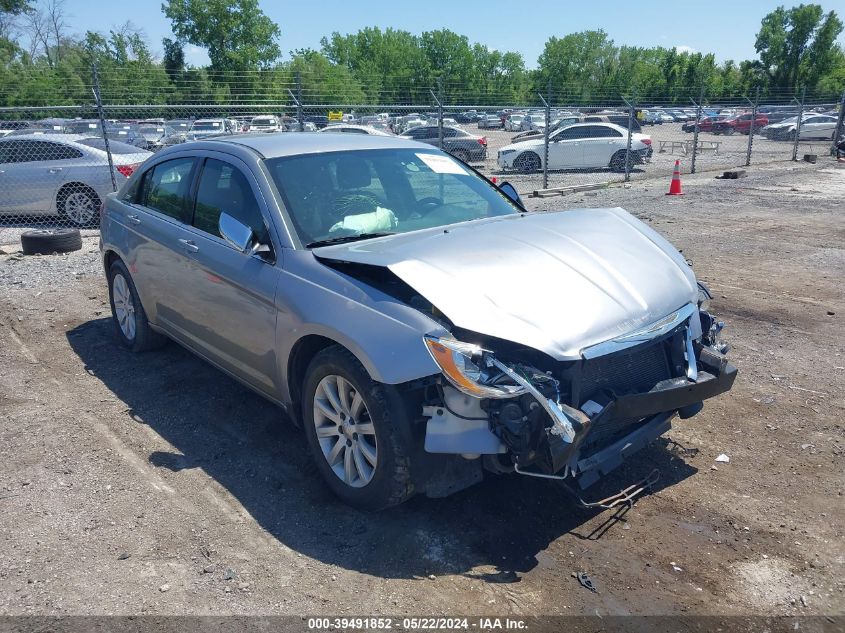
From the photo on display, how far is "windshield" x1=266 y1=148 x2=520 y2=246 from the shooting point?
13.3ft

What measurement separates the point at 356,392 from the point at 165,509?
125 centimetres

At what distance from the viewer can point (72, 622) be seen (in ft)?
9.16

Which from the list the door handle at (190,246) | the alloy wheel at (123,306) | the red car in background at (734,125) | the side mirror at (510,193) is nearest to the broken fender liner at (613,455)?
the side mirror at (510,193)

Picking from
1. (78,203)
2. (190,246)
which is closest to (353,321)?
(190,246)

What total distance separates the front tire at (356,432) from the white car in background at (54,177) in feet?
30.3

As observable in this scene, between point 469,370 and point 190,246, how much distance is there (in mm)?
2459

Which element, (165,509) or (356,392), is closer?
(356,392)

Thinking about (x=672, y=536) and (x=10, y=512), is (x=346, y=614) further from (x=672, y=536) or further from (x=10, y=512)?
(x=10, y=512)

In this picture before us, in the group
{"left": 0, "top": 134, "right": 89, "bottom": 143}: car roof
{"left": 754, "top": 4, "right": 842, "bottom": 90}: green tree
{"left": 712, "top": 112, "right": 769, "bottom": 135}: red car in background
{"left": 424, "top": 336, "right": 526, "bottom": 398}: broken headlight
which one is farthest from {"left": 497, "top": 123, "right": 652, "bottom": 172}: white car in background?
{"left": 754, "top": 4, "right": 842, "bottom": 90}: green tree

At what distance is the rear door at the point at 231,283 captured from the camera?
153 inches

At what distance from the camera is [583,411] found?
3.08 m

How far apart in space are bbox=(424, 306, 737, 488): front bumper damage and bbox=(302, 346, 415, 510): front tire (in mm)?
206

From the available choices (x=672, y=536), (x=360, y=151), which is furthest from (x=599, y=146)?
(x=672, y=536)

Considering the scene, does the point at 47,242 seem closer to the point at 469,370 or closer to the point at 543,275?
the point at 543,275
